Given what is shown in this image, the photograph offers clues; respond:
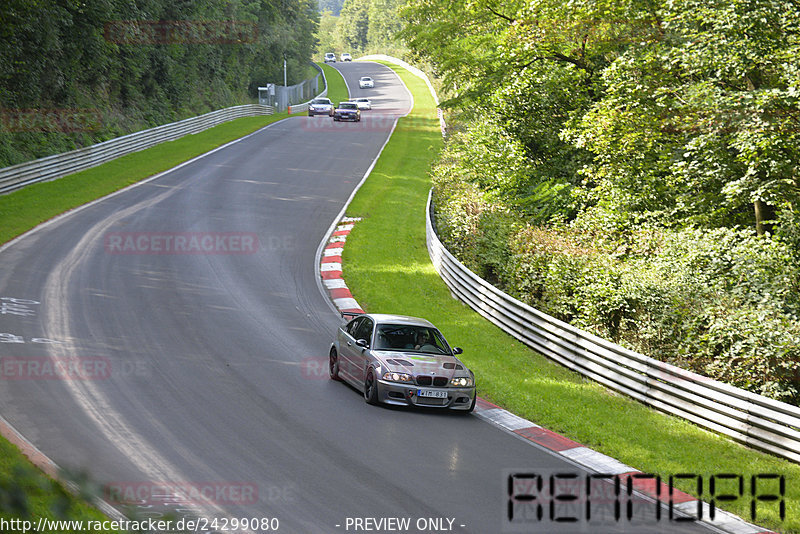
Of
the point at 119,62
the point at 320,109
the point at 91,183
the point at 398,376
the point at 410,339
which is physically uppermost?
the point at 119,62

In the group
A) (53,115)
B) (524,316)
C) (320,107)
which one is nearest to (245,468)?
(524,316)

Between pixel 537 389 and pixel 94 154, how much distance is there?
28660 mm

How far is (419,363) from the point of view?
1288cm

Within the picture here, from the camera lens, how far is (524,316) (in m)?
17.5

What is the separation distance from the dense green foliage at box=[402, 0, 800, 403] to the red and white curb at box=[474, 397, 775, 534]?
3.77 meters

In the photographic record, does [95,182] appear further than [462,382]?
Yes

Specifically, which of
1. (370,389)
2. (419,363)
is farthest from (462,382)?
(370,389)

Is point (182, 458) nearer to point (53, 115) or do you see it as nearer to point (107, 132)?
point (53, 115)

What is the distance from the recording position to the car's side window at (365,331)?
13859mm

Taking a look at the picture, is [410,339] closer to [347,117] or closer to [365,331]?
[365,331]

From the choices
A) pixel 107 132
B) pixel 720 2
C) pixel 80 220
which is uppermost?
pixel 720 2

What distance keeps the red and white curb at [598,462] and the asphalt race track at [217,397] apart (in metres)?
0.34

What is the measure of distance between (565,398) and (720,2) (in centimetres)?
939

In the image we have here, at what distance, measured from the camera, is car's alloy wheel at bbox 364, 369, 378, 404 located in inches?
496
